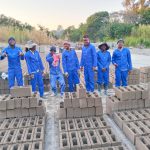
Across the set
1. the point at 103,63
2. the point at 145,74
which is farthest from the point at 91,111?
the point at 145,74

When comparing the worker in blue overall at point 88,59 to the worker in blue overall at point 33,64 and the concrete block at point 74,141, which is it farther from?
the concrete block at point 74,141

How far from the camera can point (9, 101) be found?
19.4 ft

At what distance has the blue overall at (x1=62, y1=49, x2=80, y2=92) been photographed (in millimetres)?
7863

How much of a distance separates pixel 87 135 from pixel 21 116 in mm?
1889

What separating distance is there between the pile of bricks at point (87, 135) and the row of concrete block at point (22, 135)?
41cm

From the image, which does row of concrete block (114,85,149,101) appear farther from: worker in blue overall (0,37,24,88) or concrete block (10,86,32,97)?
worker in blue overall (0,37,24,88)

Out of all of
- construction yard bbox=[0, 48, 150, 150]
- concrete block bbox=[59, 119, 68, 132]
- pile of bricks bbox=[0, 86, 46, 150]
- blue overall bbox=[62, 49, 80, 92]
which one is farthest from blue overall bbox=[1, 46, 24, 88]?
concrete block bbox=[59, 119, 68, 132]

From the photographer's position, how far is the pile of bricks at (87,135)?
4.41 m

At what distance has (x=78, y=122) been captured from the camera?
566 centimetres

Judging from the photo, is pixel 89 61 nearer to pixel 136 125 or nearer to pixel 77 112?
pixel 77 112

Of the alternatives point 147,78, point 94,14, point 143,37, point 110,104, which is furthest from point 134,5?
point 110,104

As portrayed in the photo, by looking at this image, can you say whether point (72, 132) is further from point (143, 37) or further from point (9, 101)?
point (143, 37)

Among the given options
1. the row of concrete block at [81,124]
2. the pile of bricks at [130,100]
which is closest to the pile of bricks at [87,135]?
the row of concrete block at [81,124]

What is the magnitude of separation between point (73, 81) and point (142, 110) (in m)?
2.70
